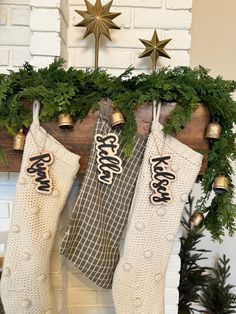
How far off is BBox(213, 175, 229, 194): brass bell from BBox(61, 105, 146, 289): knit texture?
0.82 ft

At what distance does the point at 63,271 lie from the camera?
116 cm

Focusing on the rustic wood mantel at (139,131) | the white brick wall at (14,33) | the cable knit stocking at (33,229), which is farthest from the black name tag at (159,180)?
the white brick wall at (14,33)

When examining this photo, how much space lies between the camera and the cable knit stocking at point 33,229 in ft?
3.04

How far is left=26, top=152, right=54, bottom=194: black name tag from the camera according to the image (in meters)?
0.94

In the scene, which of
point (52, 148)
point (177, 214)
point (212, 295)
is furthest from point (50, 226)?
point (212, 295)

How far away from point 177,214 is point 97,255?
291 mm

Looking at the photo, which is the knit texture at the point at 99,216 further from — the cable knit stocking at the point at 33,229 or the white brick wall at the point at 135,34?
the white brick wall at the point at 135,34

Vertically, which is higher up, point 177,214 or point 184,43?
point 184,43

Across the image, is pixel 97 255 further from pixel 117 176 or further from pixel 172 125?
pixel 172 125

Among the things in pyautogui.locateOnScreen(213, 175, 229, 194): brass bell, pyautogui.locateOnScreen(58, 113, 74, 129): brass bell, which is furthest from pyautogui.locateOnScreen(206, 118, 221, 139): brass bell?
pyautogui.locateOnScreen(58, 113, 74, 129): brass bell

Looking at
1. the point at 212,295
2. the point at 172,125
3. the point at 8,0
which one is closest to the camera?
the point at 172,125

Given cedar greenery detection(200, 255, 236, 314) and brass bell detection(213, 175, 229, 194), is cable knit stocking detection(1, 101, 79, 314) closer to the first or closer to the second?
brass bell detection(213, 175, 229, 194)

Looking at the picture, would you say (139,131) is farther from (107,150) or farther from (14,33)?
(14,33)

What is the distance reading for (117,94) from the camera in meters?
0.94
